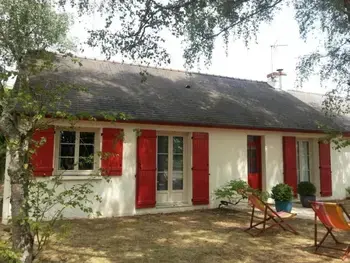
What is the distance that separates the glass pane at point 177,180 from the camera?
9891mm

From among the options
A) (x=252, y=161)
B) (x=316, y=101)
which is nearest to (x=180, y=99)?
(x=252, y=161)

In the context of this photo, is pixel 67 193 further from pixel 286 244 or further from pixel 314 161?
pixel 314 161

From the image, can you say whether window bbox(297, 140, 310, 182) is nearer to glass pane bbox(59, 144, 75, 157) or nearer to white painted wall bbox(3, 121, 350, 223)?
white painted wall bbox(3, 121, 350, 223)

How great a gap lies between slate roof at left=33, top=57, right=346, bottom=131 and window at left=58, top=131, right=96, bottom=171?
69cm

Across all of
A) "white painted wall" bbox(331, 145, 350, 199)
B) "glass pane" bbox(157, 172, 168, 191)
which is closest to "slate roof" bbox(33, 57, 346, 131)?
"white painted wall" bbox(331, 145, 350, 199)

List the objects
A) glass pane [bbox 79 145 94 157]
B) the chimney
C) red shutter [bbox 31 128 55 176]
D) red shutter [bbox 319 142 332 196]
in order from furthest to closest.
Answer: the chimney, red shutter [bbox 319 142 332 196], glass pane [bbox 79 145 94 157], red shutter [bbox 31 128 55 176]

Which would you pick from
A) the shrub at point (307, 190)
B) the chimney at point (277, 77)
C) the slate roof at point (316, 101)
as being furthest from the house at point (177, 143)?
the chimney at point (277, 77)

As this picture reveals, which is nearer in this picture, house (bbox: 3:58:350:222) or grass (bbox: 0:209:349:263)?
grass (bbox: 0:209:349:263)

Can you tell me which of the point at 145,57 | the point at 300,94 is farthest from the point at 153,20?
the point at 300,94

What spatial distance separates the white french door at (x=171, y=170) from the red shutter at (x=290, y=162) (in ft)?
12.3

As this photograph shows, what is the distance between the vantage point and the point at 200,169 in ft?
32.3

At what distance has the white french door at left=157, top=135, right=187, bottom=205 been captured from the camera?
381 inches

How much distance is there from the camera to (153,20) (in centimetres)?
835

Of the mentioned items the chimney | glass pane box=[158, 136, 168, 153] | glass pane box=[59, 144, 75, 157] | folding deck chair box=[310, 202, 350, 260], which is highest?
the chimney
